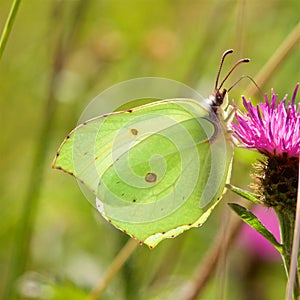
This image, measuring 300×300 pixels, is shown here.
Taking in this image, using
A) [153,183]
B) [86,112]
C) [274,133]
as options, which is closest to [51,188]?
[86,112]

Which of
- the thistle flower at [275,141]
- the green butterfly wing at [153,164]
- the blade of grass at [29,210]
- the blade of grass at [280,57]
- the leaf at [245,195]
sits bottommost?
the blade of grass at [29,210]

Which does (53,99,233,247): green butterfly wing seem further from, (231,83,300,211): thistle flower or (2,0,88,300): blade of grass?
(2,0,88,300): blade of grass

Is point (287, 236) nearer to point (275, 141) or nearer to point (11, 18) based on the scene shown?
point (275, 141)

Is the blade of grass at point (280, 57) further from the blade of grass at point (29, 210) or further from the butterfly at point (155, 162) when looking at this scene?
the blade of grass at point (29, 210)

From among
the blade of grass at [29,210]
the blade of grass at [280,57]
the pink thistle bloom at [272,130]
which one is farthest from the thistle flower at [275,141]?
the blade of grass at [29,210]

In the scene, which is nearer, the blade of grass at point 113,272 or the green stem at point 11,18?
the green stem at point 11,18

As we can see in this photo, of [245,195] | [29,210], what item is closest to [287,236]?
[245,195]

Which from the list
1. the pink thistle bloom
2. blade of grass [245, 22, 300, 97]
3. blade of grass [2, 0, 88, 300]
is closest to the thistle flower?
the pink thistle bloom
